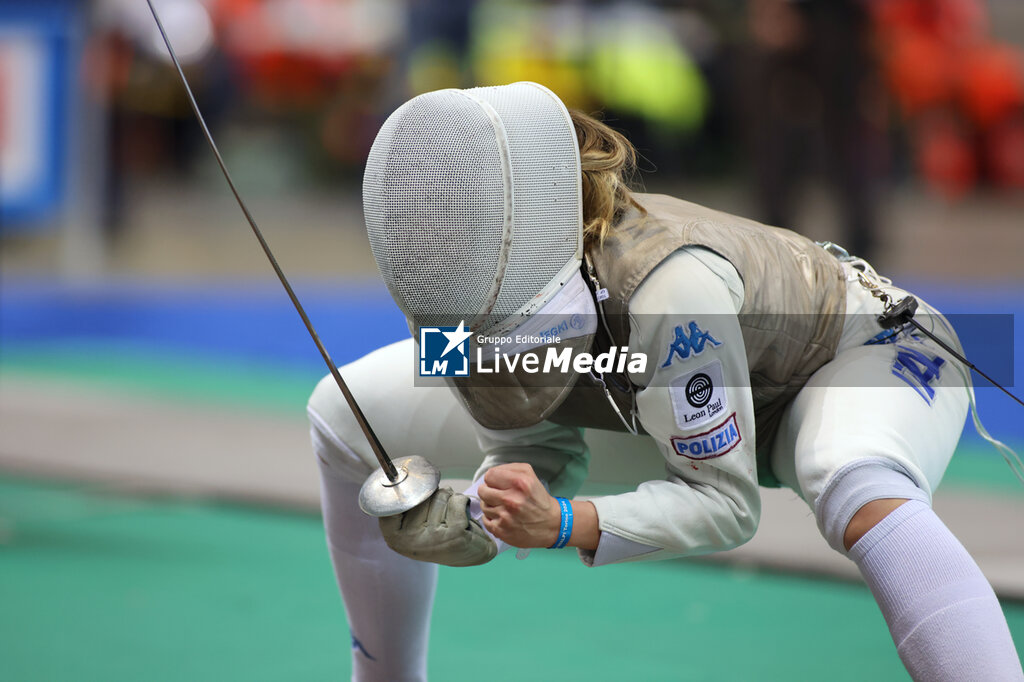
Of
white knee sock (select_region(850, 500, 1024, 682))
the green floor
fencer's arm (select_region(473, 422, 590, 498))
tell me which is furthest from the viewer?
the green floor

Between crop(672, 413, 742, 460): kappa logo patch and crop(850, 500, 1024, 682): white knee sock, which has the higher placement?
crop(672, 413, 742, 460): kappa logo patch

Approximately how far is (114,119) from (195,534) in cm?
414

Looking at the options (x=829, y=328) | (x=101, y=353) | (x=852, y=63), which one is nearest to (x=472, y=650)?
(x=829, y=328)

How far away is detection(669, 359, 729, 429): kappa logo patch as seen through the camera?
0.98m

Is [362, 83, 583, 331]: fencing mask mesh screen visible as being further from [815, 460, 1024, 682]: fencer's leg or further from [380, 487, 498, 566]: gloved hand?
[815, 460, 1024, 682]: fencer's leg

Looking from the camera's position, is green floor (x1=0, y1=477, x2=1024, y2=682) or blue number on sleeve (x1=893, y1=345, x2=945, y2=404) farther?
green floor (x1=0, y1=477, x2=1024, y2=682)

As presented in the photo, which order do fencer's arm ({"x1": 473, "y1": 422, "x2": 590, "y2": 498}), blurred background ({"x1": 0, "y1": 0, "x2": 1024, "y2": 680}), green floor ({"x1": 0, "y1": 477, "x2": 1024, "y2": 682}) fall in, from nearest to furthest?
fencer's arm ({"x1": 473, "y1": 422, "x2": 590, "y2": 498})
green floor ({"x1": 0, "y1": 477, "x2": 1024, "y2": 682})
blurred background ({"x1": 0, "y1": 0, "x2": 1024, "y2": 680})

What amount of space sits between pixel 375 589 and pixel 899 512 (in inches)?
24.3

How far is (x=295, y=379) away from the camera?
4.02 m

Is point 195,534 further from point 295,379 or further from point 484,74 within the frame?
point 484,74

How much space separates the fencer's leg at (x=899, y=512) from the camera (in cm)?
89

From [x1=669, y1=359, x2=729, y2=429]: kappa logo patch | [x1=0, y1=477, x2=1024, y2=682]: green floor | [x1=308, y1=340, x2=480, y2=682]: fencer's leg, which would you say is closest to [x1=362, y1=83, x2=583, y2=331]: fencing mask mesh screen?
[x1=669, y1=359, x2=729, y2=429]: kappa logo patch

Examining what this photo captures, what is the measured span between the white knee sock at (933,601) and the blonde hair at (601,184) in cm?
36

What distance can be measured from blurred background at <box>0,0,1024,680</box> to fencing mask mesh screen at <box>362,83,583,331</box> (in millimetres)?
296
